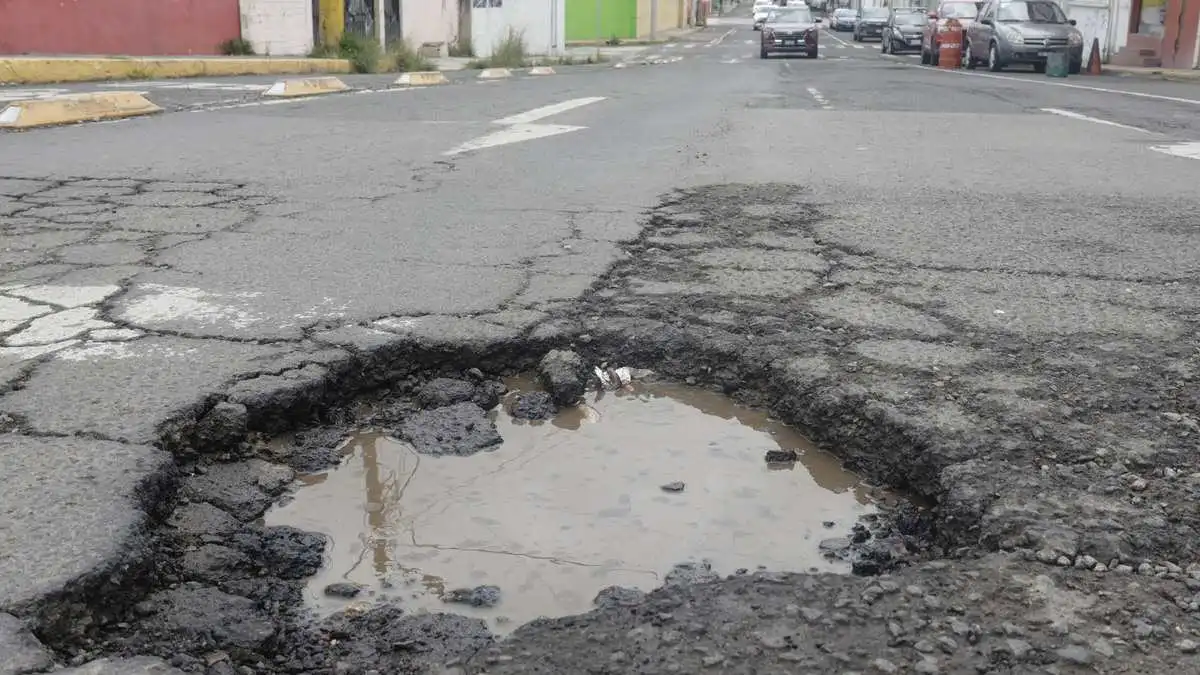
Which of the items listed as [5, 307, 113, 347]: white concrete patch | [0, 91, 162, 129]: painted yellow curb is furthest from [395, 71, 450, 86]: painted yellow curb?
[5, 307, 113, 347]: white concrete patch

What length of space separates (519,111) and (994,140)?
5.02 m

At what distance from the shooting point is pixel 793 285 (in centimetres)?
432

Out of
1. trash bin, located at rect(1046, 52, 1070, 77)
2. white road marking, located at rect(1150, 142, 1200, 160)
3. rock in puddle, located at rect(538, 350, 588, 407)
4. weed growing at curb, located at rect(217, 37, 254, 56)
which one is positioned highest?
weed growing at curb, located at rect(217, 37, 254, 56)

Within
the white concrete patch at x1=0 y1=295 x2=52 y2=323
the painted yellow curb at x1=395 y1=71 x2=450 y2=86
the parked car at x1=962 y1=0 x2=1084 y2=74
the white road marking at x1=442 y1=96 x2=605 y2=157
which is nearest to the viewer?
the white concrete patch at x1=0 y1=295 x2=52 y2=323

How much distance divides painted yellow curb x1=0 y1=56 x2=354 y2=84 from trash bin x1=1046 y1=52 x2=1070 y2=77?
13.5 m

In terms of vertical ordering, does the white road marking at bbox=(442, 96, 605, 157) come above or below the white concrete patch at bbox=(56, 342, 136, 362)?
above

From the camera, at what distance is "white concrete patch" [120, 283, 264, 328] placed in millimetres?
3795

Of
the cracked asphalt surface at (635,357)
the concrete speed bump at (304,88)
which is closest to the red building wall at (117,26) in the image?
the concrete speed bump at (304,88)

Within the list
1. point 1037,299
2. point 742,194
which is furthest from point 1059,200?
point 1037,299

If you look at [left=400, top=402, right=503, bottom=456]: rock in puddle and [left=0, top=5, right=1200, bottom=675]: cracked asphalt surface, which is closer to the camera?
[left=0, top=5, right=1200, bottom=675]: cracked asphalt surface

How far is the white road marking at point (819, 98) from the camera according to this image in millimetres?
13180

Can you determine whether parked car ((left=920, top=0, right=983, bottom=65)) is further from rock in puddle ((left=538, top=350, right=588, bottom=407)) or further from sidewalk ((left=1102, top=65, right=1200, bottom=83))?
rock in puddle ((left=538, top=350, right=588, bottom=407))

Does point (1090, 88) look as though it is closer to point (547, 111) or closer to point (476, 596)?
point (547, 111)

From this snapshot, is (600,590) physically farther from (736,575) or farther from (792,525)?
(792,525)
